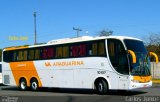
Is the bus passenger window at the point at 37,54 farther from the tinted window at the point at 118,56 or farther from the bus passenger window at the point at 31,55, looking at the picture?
the tinted window at the point at 118,56

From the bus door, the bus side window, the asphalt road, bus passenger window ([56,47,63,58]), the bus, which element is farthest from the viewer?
the bus side window

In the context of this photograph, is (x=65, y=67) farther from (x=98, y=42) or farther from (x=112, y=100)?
(x=112, y=100)

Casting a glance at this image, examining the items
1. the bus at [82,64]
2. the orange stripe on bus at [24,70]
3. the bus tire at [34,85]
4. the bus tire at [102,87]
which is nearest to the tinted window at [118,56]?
the bus at [82,64]

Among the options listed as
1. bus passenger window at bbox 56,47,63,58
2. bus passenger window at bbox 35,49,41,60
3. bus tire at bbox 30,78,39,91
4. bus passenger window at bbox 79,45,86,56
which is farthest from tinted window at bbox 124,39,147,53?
bus tire at bbox 30,78,39,91

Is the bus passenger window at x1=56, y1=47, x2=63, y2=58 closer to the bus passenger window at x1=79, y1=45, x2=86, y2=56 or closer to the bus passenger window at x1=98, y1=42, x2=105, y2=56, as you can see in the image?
the bus passenger window at x1=79, y1=45, x2=86, y2=56

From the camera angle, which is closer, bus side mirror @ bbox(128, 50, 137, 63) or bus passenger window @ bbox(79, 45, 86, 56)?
bus side mirror @ bbox(128, 50, 137, 63)

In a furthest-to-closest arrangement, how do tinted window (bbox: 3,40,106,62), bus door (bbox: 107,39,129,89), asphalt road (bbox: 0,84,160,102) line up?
1. tinted window (bbox: 3,40,106,62)
2. bus door (bbox: 107,39,129,89)
3. asphalt road (bbox: 0,84,160,102)

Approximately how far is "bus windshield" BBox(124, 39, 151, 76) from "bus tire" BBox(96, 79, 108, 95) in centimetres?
195

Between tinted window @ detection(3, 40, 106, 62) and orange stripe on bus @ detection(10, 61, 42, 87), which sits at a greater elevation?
tinted window @ detection(3, 40, 106, 62)

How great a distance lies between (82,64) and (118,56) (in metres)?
2.96

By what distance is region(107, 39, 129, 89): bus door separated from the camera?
822 inches

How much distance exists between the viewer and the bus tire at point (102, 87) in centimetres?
2180

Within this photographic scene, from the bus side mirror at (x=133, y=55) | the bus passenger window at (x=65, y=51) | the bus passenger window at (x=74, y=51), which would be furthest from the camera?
the bus passenger window at (x=65, y=51)

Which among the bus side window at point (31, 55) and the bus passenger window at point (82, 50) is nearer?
the bus passenger window at point (82, 50)
